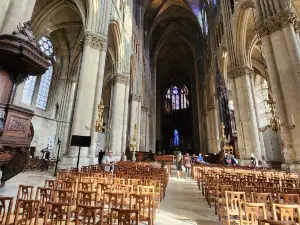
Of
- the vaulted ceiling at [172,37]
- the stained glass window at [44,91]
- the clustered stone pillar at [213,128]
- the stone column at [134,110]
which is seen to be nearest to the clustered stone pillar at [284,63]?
the stone column at [134,110]

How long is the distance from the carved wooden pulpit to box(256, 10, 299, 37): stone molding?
35.5 feet

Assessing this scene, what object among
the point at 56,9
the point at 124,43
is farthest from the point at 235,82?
the point at 56,9

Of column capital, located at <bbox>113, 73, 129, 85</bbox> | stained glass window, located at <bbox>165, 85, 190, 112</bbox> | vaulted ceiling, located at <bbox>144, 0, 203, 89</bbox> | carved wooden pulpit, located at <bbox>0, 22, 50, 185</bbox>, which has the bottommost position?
carved wooden pulpit, located at <bbox>0, 22, 50, 185</bbox>

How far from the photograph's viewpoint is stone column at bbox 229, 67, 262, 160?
1228cm

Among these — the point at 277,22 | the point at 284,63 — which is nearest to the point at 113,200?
the point at 284,63

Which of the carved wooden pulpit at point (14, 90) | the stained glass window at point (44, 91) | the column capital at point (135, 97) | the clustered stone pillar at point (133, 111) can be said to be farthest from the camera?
the column capital at point (135, 97)

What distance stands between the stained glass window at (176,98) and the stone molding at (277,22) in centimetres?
3623

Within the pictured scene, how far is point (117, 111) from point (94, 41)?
20.9ft

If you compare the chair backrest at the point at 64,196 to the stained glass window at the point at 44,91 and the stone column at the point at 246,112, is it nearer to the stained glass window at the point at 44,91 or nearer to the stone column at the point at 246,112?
the stone column at the point at 246,112

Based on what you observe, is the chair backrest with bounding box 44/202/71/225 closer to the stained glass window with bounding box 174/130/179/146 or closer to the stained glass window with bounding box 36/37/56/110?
the stained glass window with bounding box 36/37/56/110

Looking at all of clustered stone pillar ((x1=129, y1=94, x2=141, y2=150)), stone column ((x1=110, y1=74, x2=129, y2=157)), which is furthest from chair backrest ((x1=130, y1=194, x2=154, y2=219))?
clustered stone pillar ((x1=129, y1=94, x2=141, y2=150))

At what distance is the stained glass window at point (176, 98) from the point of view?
4588 cm

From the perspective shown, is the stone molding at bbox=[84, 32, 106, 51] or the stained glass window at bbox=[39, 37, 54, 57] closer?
the stone molding at bbox=[84, 32, 106, 51]

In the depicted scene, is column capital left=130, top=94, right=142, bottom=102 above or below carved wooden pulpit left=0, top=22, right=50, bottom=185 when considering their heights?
above
